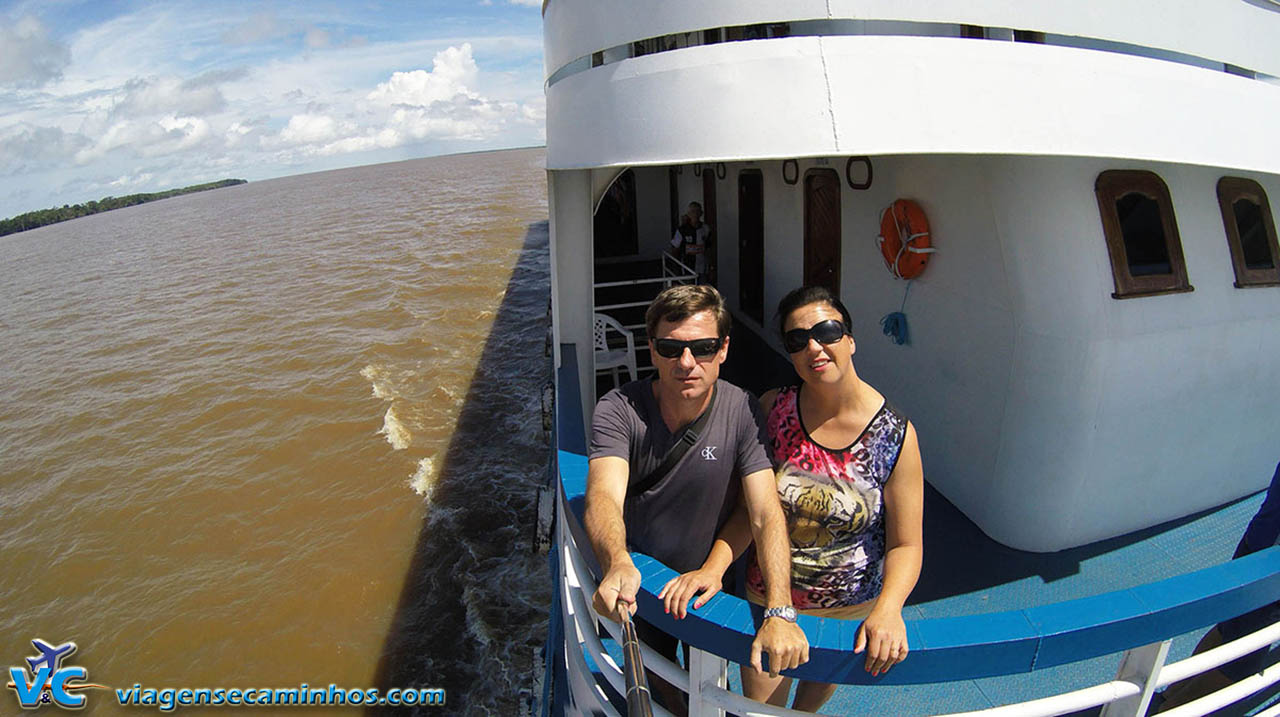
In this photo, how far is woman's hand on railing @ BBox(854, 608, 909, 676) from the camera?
5.26 ft

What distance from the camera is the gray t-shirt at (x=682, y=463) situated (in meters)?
1.92

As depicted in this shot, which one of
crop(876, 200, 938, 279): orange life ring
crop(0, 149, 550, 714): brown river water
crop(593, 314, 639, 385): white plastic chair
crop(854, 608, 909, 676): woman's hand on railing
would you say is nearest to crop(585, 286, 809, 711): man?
crop(854, 608, 909, 676): woman's hand on railing

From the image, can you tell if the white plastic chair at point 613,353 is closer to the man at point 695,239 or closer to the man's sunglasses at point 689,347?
the man at point 695,239

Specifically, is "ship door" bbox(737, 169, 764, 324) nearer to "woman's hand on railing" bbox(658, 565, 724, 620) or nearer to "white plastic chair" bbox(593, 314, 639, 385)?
"white plastic chair" bbox(593, 314, 639, 385)

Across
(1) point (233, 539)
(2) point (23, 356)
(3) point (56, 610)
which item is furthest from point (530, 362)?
(2) point (23, 356)

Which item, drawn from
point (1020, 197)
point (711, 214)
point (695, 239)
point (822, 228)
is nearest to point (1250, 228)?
point (1020, 197)

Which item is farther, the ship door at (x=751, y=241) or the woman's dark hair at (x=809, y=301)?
the ship door at (x=751, y=241)

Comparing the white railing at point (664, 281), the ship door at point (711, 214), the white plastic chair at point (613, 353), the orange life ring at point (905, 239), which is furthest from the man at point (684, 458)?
the ship door at point (711, 214)

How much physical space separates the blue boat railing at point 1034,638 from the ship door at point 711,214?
23.0ft

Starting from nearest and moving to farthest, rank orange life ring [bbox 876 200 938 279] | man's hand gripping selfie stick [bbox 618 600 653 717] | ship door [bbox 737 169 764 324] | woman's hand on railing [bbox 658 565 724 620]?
man's hand gripping selfie stick [bbox 618 600 653 717] < woman's hand on railing [bbox 658 565 724 620] < orange life ring [bbox 876 200 938 279] < ship door [bbox 737 169 764 324]

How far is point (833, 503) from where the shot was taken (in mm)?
1930

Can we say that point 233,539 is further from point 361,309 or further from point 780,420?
point 361,309

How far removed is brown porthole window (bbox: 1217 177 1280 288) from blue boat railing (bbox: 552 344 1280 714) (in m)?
2.42

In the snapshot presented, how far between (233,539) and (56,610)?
6.05 feet
